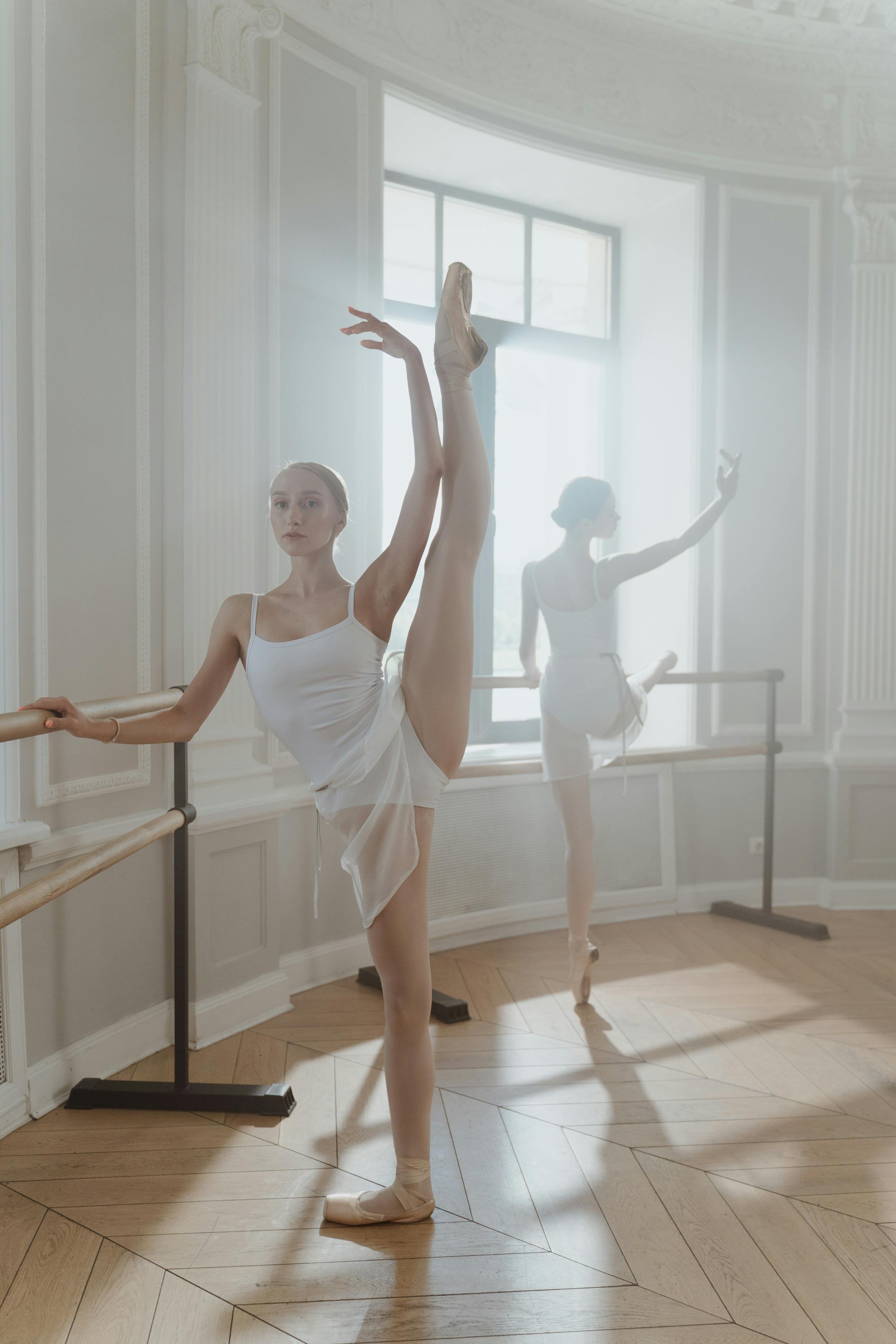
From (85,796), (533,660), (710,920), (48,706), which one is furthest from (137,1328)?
(710,920)

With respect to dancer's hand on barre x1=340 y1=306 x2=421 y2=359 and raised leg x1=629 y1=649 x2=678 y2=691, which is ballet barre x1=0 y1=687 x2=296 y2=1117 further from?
raised leg x1=629 y1=649 x2=678 y2=691

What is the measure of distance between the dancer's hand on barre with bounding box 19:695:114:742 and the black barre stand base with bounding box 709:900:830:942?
300cm

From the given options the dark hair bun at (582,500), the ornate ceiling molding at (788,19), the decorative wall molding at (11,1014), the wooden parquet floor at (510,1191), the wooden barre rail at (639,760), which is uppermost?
the ornate ceiling molding at (788,19)

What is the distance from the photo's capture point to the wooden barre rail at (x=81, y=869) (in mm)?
1575

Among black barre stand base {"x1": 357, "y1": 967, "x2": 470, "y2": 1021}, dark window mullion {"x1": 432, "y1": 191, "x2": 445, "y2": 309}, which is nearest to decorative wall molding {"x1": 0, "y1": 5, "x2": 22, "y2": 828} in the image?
black barre stand base {"x1": 357, "y1": 967, "x2": 470, "y2": 1021}

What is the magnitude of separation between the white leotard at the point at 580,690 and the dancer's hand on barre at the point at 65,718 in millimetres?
1600

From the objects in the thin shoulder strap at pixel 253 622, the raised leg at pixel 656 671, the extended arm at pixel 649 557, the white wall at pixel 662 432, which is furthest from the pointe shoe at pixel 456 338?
→ the white wall at pixel 662 432

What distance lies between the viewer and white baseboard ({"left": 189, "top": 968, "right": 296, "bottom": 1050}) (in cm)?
270

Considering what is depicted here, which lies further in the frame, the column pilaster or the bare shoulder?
the column pilaster

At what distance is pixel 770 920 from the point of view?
3951 millimetres

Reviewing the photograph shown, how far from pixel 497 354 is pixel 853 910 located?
110 inches

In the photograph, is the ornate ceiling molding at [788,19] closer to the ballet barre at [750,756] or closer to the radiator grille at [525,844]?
the ballet barre at [750,756]

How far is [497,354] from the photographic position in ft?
14.5

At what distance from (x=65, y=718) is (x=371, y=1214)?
1042 millimetres
